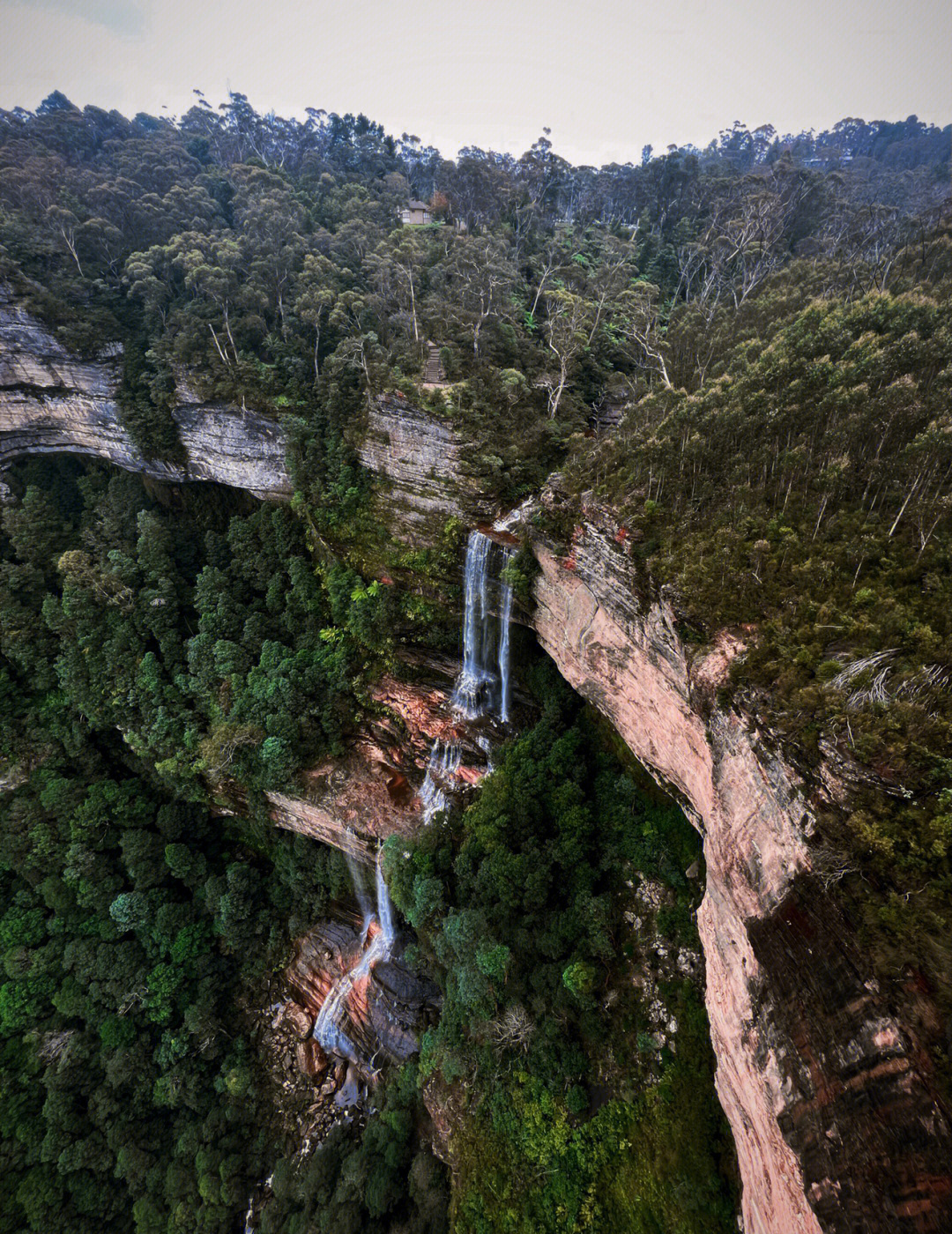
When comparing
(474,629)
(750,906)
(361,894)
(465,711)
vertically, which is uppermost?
(750,906)

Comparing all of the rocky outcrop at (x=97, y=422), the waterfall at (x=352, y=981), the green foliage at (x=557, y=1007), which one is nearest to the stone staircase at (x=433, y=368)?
the rocky outcrop at (x=97, y=422)

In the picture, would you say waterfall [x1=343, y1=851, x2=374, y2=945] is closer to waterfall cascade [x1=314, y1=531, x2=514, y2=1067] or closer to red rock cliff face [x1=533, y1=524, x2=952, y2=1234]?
waterfall cascade [x1=314, y1=531, x2=514, y2=1067]

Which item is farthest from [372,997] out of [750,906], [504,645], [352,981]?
[750,906]

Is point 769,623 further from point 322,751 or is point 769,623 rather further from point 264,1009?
point 264,1009

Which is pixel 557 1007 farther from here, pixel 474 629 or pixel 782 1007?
pixel 474 629

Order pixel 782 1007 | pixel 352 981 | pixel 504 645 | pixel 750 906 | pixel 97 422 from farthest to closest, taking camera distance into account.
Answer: pixel 97 422
pixel 504 645
pixel 352 981
pixel 750 906
pixel 782 1007
